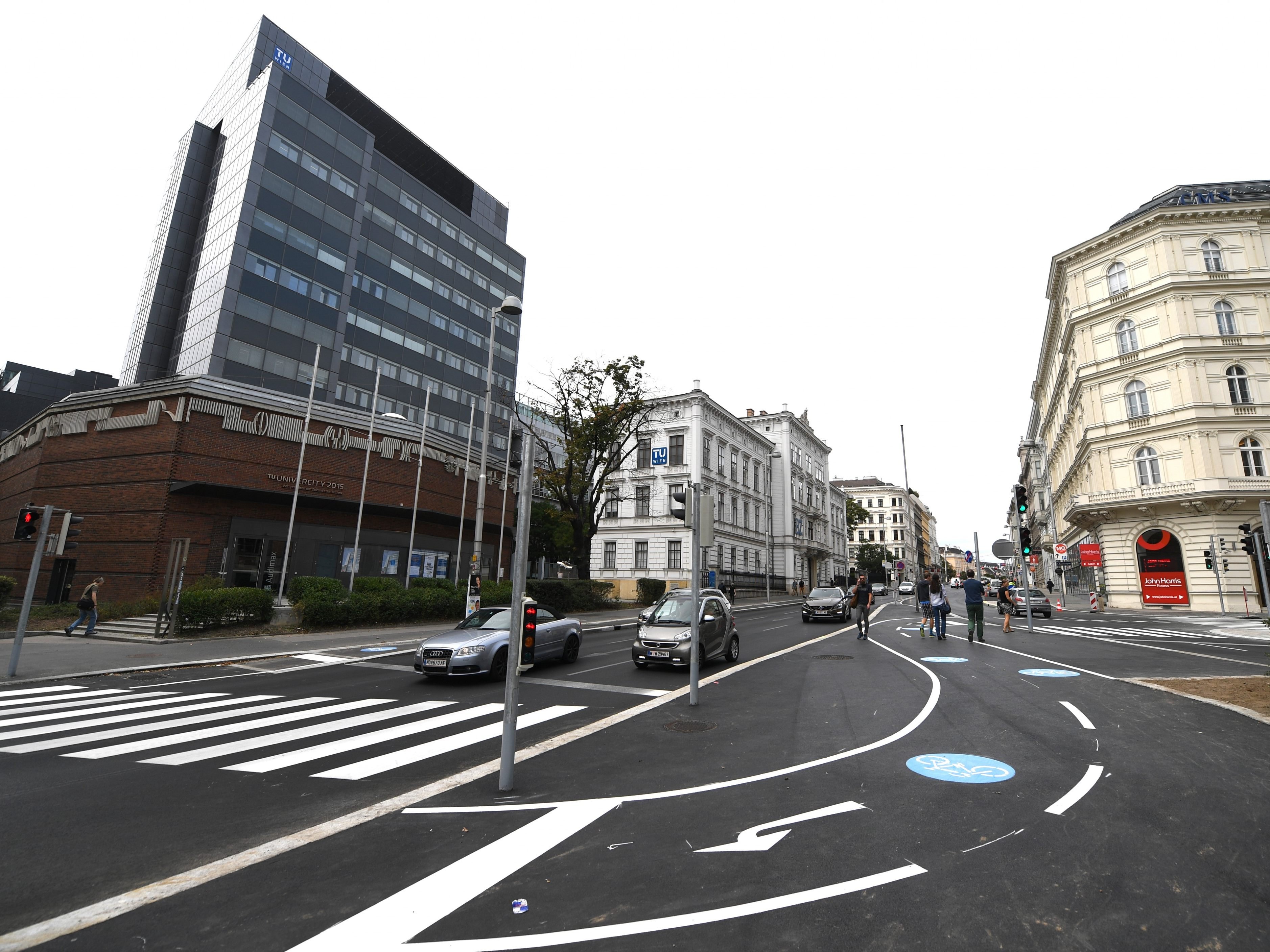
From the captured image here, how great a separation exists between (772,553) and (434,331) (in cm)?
4107

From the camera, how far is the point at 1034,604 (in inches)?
1233

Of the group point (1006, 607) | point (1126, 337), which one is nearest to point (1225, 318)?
point (1126, 337)

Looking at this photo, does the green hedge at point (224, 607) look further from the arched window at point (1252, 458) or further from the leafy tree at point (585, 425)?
the arched window at point (1252, 458)

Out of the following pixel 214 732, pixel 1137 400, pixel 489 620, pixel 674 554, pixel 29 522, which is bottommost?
pixel 214 732

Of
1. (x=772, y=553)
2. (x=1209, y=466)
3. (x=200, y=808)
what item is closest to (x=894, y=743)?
(x=200, y=808)

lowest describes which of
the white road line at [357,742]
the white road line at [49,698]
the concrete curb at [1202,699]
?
the white road line at [49,698]

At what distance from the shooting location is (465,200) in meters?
67.3

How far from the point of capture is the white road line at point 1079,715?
299 inches

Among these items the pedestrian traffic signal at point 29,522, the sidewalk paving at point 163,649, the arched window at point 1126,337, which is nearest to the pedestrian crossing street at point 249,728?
the sidewalk paving at point 163,649

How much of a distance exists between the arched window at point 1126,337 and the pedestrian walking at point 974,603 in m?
28.6

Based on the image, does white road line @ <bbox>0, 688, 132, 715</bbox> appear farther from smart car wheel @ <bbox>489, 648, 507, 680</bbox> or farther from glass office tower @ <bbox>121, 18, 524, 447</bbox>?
glass office tower @ <bbox>121, 18, 524, 447</bbox>

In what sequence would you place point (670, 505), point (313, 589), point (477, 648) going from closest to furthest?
point (477, 648) → point (313, 589) → point (670, 505)

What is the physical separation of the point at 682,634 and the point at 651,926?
383 inches

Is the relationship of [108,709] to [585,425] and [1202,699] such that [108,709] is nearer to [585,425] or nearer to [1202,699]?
[1202,699]
